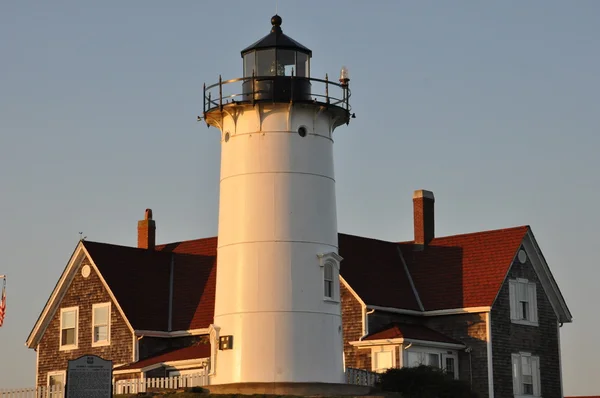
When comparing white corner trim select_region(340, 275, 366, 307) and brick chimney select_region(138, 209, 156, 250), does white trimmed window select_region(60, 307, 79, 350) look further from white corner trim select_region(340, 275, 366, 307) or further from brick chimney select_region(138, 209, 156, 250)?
white corner trim select_region(340, 275, 366, 307)

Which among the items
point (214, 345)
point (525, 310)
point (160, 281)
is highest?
point (160, 281)

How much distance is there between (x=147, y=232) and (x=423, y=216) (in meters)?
10.4

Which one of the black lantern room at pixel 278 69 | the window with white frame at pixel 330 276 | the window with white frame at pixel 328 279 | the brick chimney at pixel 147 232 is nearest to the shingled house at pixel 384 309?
the brick chimney at pixel 147 232

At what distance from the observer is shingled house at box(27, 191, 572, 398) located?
4353 cm

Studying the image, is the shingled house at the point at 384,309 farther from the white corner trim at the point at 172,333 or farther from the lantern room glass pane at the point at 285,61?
the lantern room glass pane at the point at 285,61

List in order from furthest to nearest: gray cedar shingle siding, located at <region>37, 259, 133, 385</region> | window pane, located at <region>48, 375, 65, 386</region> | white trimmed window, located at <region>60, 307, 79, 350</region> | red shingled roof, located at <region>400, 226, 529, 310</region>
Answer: white trimmed window, located at <region>60, 307, 79, 350</region> < window pane, located at <region>48, 375, 65, 386</region> < gray cedar shingle siding, located at <region>37, 259, 133, 385</region> < red shingled roof, located at <region>400, 226, 529, 310</region>

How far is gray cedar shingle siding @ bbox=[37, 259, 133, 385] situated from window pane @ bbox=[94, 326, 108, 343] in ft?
0.95

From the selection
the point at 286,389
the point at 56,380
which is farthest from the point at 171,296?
the point at 286,389

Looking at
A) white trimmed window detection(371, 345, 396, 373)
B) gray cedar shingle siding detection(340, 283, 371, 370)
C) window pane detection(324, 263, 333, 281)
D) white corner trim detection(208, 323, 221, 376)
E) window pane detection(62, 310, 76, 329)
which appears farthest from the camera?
window pane detection(62, 310, 76, 329)

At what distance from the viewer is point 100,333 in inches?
1821

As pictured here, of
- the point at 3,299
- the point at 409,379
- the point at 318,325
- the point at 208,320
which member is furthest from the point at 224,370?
the point at 3,299

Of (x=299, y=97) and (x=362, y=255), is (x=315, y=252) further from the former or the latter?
(x=362, y=255)

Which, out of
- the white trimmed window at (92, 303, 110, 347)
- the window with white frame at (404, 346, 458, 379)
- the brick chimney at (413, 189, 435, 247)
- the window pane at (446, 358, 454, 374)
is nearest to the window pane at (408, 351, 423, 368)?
the window with white frame at (404, 346, 458, 379)

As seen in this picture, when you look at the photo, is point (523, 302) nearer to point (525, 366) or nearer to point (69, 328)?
point (525, 366)
